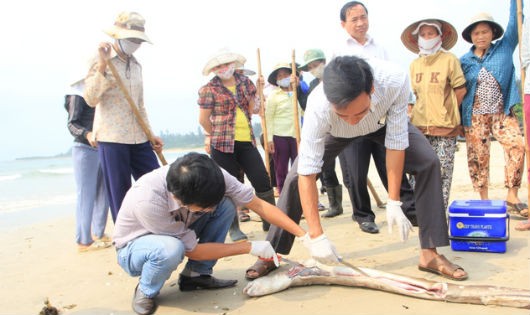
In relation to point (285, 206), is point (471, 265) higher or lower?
lower

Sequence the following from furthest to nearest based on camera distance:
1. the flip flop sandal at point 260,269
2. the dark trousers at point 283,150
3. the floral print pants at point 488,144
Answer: the dark trousers at point 283,150
the floral print pants at point 488,144
the flip flop sandal at point 260,269

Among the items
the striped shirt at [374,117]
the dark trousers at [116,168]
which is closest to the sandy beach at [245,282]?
the dark trousers at [116,168]

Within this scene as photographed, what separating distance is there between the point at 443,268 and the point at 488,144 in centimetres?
192

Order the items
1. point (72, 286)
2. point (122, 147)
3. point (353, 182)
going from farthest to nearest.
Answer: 1. point (353, 182)
2. point (122, 147)
3. point (72, 286)

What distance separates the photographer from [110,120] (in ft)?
13.4

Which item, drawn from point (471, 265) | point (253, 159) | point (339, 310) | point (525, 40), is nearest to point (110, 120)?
point (253, 159)

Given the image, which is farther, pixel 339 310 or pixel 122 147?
pixel 122 147

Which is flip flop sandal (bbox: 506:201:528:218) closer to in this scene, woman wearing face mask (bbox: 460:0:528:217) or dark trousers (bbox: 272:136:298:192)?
woman wearing face mask (bbox: 460:0:528:217)

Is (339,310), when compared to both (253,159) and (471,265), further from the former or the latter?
(253,159)

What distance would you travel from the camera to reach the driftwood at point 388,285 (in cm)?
243

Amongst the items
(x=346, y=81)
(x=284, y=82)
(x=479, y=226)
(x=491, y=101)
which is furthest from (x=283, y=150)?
(x=346, y=81)

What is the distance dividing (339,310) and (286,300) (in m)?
0.36

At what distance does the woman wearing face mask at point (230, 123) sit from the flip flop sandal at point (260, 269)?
1.25m

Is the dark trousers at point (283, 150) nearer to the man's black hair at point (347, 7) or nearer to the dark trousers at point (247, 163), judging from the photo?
the dark trousers at point (247, 163)
